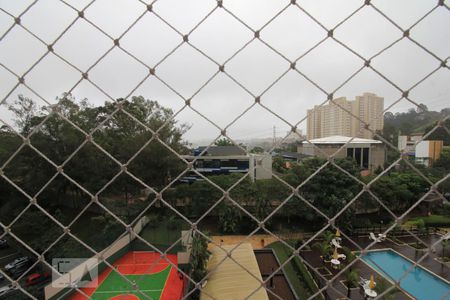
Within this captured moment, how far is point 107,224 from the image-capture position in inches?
282

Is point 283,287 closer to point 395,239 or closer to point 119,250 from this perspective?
point 119,250

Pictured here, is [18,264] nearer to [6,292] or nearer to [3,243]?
[6,292]

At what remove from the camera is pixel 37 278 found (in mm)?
5262

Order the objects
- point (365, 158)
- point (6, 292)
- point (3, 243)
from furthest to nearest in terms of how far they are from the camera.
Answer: point (365, 158)
point (3, 243)
point (6, 292)

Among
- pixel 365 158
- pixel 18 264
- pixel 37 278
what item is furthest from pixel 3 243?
pixel 365 158

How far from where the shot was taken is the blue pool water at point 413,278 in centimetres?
531

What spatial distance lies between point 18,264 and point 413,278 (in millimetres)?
8627

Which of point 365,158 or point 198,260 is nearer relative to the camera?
point 198,260

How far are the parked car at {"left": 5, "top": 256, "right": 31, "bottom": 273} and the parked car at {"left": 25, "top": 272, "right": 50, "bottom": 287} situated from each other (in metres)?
0.83

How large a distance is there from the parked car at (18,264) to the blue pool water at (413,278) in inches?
279

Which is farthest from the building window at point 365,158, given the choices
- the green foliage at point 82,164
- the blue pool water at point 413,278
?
the green foliage at point 82,164

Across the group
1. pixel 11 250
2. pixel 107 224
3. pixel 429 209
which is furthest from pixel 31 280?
pixel 429 209

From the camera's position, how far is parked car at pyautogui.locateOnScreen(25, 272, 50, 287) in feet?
16.9

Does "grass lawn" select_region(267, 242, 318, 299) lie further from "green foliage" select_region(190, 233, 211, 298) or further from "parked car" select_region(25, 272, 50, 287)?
"parked car" select_region(25, 272, 50, 287)
